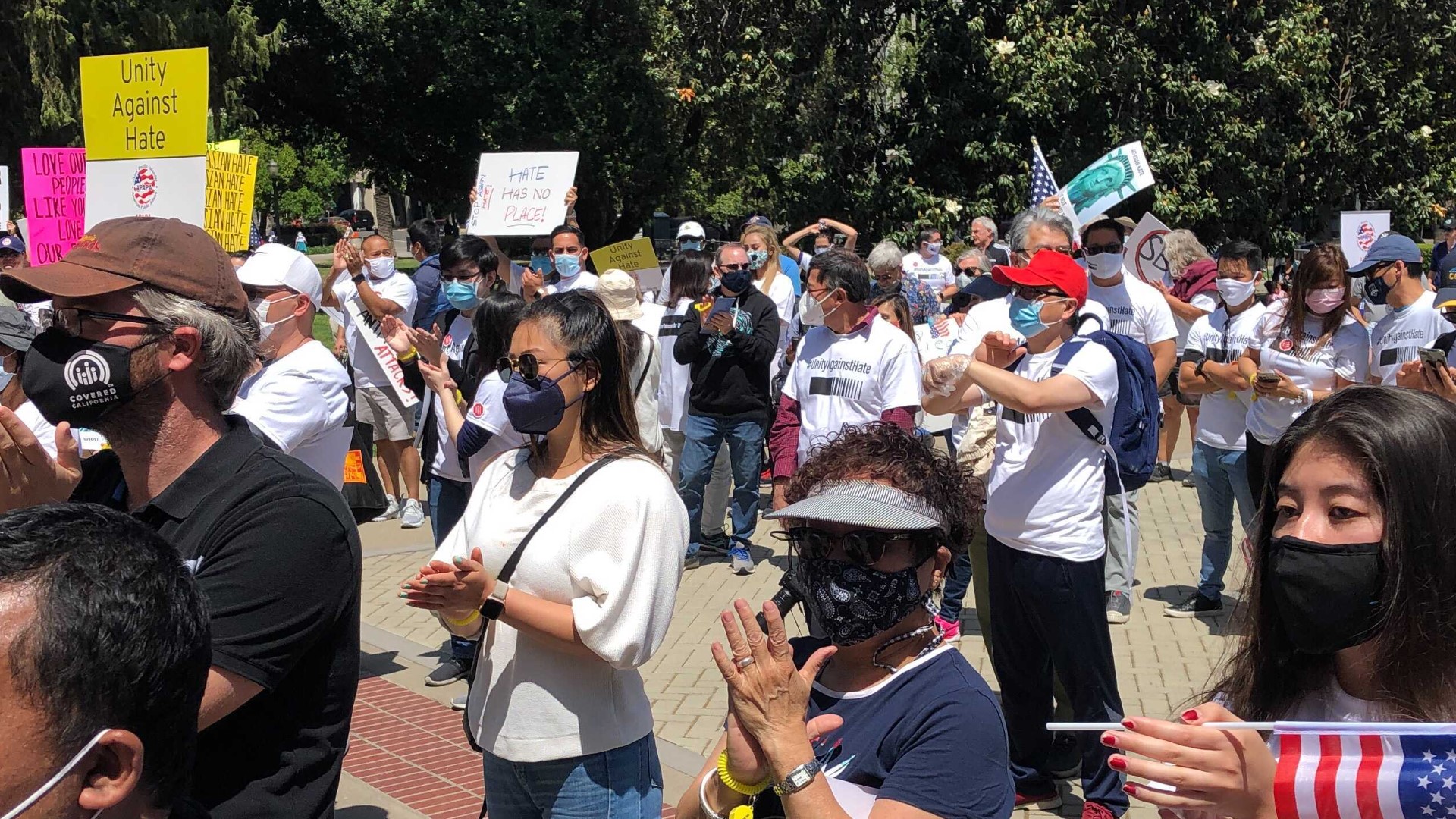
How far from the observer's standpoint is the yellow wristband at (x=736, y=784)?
2.41m

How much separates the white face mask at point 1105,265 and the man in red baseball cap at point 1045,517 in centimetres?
343

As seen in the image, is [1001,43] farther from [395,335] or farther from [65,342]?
[65,342]

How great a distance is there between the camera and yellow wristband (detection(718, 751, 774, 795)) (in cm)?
241

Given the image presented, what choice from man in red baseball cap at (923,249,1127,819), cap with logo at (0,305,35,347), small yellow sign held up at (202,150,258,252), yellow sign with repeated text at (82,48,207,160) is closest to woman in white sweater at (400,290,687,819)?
man in red baseball cap at (923,249,1127,819)

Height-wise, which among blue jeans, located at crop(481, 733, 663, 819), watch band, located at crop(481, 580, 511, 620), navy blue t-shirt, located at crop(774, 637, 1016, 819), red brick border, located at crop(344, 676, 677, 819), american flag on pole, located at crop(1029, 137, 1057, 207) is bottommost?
red brick border, located at crop(344, 676, 677, 819)

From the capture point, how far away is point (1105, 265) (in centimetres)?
847

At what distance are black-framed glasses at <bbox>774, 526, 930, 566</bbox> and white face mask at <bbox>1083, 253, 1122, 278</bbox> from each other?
6187 mm

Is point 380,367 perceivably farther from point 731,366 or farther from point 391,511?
point 731,366

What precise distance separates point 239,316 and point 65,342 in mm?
350

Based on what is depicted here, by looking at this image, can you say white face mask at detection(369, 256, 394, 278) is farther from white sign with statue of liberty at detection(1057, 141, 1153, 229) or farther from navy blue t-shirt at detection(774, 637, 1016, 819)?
navy blue t-shirt at detection(774, 637, 1016, 819)

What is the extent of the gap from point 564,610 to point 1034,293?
254 centimetres

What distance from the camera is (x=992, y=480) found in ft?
16.9

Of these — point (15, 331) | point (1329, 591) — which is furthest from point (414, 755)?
point (1329, 591)

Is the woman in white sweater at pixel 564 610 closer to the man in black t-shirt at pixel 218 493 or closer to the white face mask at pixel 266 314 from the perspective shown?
the man in black t-shirt at pixel 218 493
